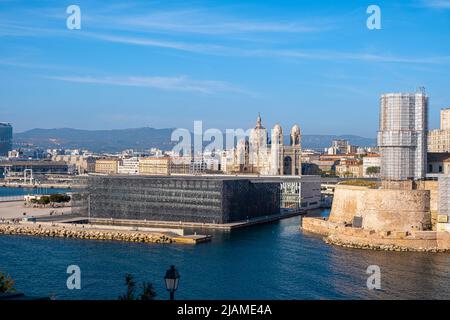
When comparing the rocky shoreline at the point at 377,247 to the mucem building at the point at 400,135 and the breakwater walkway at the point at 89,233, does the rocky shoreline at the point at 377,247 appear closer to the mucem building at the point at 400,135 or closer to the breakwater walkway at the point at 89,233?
the mucem building at the point at 400,135

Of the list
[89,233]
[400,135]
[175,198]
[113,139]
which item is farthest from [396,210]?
[113,139]

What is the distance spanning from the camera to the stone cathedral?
1961 inches

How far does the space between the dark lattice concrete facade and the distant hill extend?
97448 mm

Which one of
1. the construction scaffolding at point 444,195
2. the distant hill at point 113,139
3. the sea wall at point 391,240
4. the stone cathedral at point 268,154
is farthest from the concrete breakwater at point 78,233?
the distant hill at point 113,139

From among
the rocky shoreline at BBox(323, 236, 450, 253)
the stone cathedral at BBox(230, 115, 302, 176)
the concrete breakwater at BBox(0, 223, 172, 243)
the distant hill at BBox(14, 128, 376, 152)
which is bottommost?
the rocky shoreline at BBox(323, 236, 450, 253)

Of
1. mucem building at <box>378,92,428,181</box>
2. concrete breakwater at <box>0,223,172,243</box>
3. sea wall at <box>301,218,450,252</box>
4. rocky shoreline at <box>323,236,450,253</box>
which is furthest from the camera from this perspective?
mucem building at <box>378,92,428,181</box>

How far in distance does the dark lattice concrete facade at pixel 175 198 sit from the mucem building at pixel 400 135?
6.25 metres

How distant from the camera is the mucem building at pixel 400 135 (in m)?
23.3

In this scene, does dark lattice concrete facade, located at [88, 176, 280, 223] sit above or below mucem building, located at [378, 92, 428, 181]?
below

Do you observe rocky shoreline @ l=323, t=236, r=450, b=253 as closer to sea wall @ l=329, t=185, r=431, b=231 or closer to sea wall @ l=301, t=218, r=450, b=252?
sea wall @ l=301, t=218, r=450, b=252

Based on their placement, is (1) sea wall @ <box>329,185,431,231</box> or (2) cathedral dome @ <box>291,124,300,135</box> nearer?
(1) sea wall @ <box>329,185,431,231</box>

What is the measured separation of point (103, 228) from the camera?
24.1 m

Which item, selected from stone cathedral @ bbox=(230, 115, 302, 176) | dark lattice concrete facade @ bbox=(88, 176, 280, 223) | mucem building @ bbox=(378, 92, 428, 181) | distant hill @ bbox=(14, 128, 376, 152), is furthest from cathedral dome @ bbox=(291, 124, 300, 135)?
distant hill @ bbox=(14, 128, 376, 152)

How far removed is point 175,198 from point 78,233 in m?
4.91
